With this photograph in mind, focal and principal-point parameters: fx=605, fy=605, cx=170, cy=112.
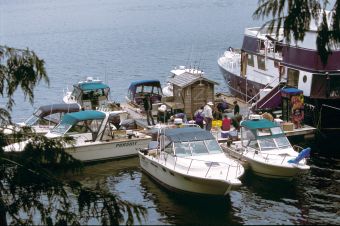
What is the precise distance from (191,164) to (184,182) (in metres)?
0.82

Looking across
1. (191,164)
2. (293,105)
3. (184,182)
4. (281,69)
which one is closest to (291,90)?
(293,105)

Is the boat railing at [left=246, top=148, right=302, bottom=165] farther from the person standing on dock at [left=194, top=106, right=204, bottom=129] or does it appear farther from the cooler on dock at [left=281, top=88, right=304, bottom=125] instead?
the cooler on dock at [left=281, top=88, right=304, bottom=125]

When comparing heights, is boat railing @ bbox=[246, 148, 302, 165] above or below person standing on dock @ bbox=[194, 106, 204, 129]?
below

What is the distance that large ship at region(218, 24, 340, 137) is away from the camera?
3725cm

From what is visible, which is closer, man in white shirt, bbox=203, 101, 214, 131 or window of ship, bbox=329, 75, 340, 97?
man in white shirt, bbox=203, 101, 214, 131

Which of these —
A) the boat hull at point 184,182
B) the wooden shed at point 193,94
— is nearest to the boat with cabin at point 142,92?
the wooden shed at point 193,94

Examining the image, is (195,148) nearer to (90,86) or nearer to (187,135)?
(187,135)

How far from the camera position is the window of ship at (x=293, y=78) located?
131 feet

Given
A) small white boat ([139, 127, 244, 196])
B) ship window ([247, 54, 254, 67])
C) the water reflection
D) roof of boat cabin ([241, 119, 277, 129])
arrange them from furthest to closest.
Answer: ship window ([247, 54, 254, 67]), roof of boat cabin ([241, 119, 277, 129]), small white boat ([139, 127, 244, 196]), the water reflection

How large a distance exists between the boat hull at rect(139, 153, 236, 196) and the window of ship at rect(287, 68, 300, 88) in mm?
15168

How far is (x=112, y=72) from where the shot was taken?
7062cm

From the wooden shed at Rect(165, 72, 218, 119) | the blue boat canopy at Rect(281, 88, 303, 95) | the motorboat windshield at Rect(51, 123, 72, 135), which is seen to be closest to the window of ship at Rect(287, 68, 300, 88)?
the blue boat canopy at Rect(281, 88, 303, 95)

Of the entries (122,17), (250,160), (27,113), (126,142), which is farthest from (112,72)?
(122,17)

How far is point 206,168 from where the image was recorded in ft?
82.9
